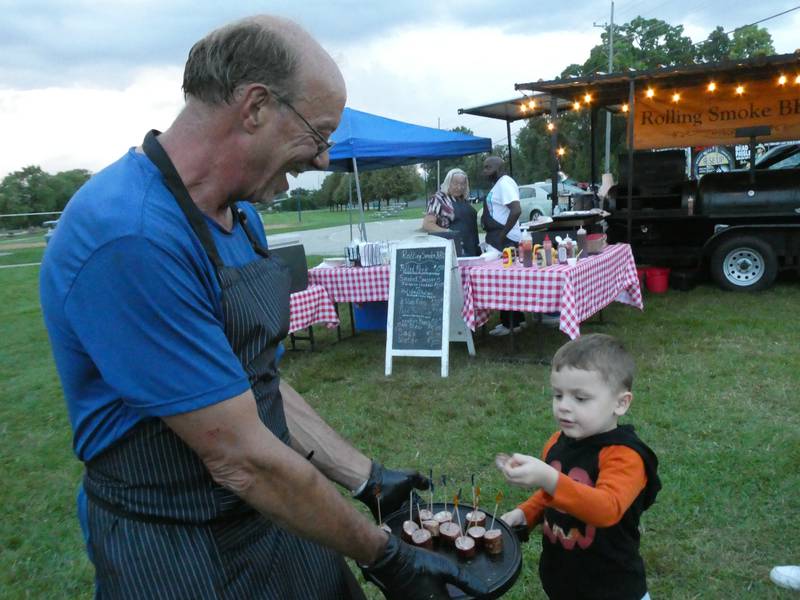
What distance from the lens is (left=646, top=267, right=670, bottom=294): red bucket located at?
31.4ft

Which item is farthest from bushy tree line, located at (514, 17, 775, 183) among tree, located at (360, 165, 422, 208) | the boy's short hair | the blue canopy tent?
the boy's short hair

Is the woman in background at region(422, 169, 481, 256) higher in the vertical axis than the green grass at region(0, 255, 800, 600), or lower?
higher

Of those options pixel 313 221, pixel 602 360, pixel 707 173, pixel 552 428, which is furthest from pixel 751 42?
pixel 602 360

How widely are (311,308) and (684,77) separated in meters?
7.04

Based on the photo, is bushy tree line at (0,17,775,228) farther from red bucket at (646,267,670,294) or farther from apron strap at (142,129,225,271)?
apron strap at (142,129,225,271)

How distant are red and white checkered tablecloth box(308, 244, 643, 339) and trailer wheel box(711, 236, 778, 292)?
2573 mm

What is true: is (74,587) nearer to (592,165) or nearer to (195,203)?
(195,203)

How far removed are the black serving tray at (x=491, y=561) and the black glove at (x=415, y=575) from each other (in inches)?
1.8

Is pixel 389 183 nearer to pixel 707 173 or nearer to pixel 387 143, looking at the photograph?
pixel 707 173

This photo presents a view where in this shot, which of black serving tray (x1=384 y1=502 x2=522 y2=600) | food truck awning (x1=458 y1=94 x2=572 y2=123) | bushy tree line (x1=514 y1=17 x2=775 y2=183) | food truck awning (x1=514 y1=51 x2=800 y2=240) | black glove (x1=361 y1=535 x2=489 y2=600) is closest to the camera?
black glove (x1=361 y1=535 x2=489 y2=600)

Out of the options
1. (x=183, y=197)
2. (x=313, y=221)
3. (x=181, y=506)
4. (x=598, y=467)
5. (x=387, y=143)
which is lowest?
(x=313, y=221)

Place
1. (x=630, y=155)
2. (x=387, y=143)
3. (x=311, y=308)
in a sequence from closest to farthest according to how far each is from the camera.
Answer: (x=311, y=308), (x=387, y=143), (x=630, y=155)

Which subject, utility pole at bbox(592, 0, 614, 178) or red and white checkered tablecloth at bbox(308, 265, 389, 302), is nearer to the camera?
red and white checkered tablecloth at bbox(308, 265, 389, 302)

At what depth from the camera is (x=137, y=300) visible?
3.49 ft
